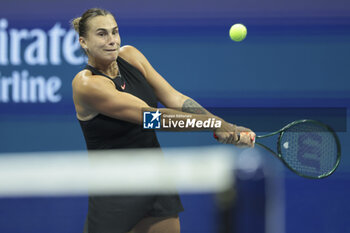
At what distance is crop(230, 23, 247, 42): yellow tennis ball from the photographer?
3.42m

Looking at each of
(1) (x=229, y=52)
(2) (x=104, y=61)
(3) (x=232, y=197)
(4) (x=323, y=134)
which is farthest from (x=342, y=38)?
(3) (x=232, y=197)

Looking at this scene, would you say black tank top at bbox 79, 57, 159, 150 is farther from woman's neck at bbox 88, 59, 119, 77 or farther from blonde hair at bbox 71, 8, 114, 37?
blonde hair at bbox 71, 8, 114, 37

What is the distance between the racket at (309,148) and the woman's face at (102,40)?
903 millimetres

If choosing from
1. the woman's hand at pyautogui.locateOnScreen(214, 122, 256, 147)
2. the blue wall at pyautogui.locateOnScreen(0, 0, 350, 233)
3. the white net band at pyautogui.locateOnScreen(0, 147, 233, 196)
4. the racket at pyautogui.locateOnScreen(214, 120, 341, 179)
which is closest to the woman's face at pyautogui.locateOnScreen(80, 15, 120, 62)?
the white net band at pyautogui.locateOnScreen(0, 147, 233, 196)

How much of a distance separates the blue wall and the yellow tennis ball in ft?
0.21

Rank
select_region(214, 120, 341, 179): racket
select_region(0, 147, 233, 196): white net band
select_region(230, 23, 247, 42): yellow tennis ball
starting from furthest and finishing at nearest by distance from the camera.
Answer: select_region(230, 23, 247, 42): yellow tennis ball, select_region(214, 120, 341, 179): racket, select_region(0, 147, 233, 196): white net band

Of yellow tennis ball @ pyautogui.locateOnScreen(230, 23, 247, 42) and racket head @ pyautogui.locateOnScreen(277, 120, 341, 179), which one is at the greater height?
yellow tennis ball @ pyautogui.locateOnScreen(230, 23, 247, 42)

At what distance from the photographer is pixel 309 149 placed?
9.06 feet

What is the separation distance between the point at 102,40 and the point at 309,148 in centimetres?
113

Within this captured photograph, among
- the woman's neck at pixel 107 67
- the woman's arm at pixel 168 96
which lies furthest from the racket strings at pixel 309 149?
the woman's neck at pixel 107 67

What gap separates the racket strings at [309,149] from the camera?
2.71 metres

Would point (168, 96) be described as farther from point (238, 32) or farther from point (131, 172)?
point (238, 32)

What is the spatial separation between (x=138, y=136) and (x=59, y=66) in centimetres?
152

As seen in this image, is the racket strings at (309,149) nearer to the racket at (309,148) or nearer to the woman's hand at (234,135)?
the racket at (309,148)
